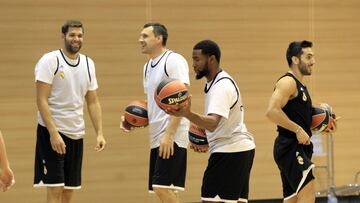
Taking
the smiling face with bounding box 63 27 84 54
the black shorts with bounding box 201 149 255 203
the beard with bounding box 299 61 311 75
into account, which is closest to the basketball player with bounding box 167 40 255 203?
the black shorts with bounding box 201 149 255 203

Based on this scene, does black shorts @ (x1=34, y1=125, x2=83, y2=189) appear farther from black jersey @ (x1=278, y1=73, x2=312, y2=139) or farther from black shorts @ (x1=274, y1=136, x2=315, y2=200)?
black jersey @ (x1=278, y1=73, x2=312, y2=139)

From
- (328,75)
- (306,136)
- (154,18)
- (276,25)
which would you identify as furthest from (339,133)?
(306,136)

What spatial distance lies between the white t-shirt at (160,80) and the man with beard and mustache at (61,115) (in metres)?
0.78

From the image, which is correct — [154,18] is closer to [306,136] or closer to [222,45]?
[222,45]

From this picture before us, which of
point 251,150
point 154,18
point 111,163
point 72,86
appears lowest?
point 111,163

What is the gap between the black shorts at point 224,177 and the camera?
608 centimetres

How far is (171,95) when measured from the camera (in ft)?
17.9

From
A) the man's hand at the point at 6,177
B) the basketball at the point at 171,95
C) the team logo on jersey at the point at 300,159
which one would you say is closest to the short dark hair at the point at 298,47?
the team logo on jersey at the point at 300,159

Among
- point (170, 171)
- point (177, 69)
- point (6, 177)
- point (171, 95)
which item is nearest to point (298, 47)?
point (177, 69)

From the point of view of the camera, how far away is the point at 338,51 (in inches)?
430

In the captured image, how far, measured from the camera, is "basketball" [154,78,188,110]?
5434mm

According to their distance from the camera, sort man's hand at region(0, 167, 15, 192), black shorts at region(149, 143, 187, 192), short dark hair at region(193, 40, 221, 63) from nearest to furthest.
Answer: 1. man's hand at region(0, 167, 15, 192)
2. short dark hair at region(193, 40, 221, 63)
3. black shorts at region(149, 143, 187, 192)

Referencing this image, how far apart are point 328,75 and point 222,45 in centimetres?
168

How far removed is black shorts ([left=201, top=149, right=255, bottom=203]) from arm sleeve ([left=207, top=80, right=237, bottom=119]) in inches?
18.6
